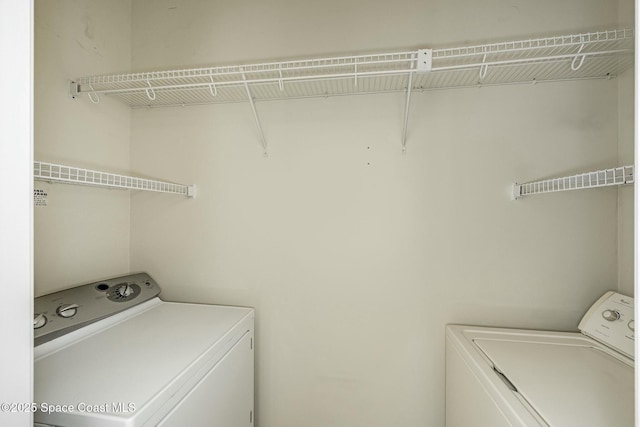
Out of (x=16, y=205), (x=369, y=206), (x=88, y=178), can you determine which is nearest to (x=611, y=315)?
(x=369, y=206)

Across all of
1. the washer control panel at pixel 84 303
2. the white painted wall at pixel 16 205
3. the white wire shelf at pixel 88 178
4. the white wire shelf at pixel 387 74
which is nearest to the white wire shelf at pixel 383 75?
the white wire shelf at pixel 387 74

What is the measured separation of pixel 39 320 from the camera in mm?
909

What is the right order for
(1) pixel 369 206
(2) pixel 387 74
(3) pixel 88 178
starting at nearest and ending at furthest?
(3) pixel 88 178
(2) pixel 387 74
(1) pixel 369 206

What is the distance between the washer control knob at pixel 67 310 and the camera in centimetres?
98

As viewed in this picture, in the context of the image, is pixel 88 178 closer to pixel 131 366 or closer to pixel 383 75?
pixel 131 366

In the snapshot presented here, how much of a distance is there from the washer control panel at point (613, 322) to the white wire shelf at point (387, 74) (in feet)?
3.43

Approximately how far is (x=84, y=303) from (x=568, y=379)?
192cm

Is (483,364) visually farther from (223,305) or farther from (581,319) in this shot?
(223,305)

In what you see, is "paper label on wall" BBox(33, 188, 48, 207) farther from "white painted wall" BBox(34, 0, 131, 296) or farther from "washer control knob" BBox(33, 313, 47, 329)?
"washer control knob" BBox(33, 313, 47, 329)

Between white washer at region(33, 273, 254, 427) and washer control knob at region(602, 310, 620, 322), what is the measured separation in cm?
168

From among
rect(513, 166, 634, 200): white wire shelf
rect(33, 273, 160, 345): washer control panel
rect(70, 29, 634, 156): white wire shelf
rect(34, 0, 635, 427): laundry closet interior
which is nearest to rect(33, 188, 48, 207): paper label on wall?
rect(34, 0, 635, 427): laundry closet interior

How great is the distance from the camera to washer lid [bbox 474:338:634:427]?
711mm

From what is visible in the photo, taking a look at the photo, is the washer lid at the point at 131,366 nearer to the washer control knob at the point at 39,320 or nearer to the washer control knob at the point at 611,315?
the washer control knob at the point at 39,320

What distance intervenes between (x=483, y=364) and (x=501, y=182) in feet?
2.86
